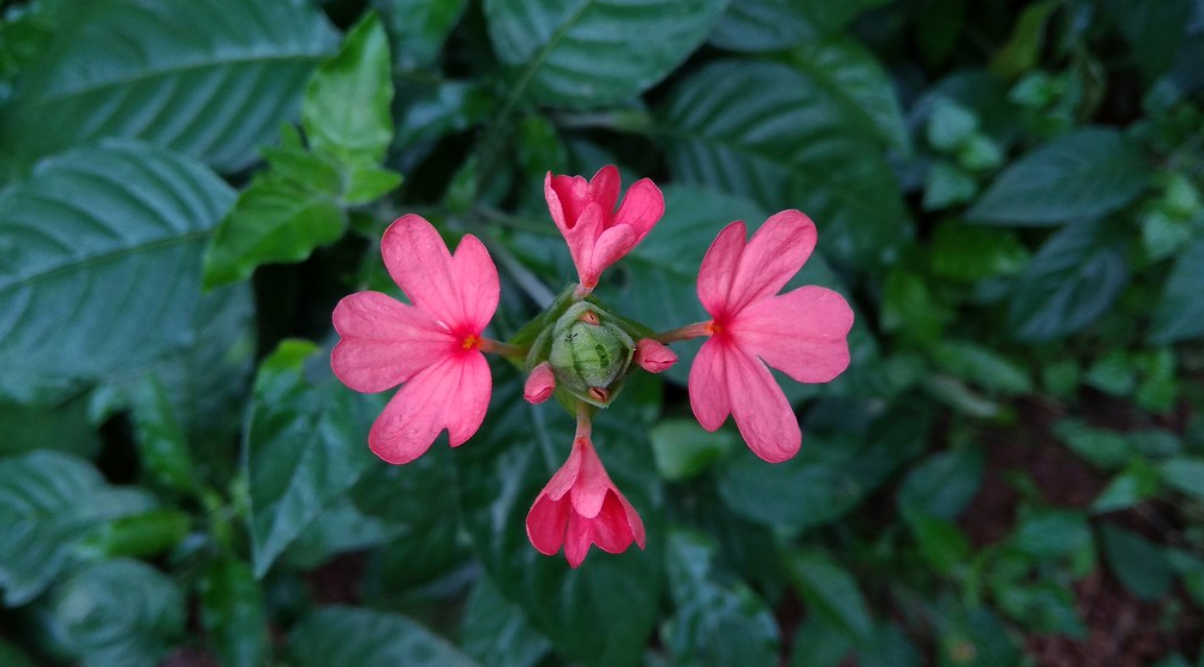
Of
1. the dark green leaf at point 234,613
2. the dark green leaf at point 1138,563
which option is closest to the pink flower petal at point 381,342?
the dark green leaf at point 234,613

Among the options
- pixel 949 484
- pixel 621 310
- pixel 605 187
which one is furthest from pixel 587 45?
pixel 949 484

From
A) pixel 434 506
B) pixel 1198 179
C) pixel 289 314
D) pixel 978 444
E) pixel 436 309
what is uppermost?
pixel 436 309

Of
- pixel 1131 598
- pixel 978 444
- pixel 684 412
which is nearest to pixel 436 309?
pixel 684 412

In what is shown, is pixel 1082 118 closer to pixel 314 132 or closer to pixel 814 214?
pixel 814 214

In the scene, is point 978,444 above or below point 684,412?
below

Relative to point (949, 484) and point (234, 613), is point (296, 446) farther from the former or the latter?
point (949, 484)
